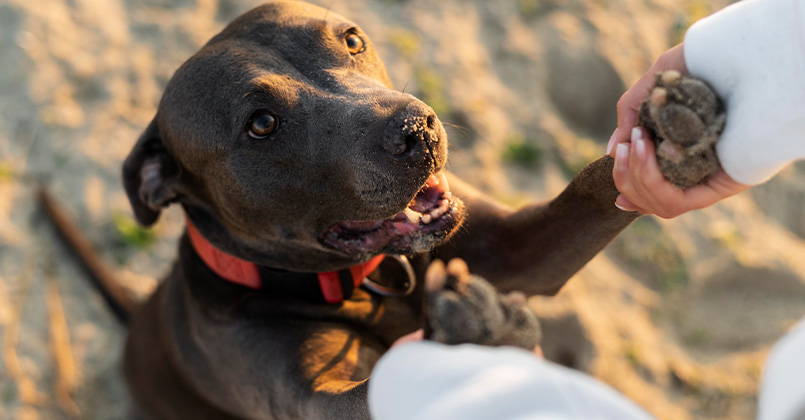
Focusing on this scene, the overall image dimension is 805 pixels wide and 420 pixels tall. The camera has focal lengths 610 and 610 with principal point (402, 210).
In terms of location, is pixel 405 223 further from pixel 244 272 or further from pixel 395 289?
pixel 244 272

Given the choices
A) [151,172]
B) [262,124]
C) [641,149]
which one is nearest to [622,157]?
[641,149]

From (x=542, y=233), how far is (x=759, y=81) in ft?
3.67

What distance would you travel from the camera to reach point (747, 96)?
1542 mm

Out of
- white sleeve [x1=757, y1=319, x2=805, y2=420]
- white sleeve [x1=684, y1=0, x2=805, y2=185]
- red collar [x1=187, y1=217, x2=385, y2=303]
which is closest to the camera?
white sleeve [x1=757, y1=319, x2=805, y2=420]

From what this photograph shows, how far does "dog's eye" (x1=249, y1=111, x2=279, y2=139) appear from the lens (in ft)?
7.82

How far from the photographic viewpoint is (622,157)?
1790 mm

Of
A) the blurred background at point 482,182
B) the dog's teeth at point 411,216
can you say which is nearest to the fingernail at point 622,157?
the dog's teeth at point 411,216

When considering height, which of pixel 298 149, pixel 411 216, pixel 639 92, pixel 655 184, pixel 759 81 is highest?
pixel 759 81

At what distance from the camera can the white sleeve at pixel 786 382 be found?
Result: 3.35ft

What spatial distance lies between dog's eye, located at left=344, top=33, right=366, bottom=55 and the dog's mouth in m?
0.70

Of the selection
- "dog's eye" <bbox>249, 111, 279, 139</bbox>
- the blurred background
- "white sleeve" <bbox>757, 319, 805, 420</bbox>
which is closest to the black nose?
"dog's eye" <bbox>249, 111, 279, 139</bbox>

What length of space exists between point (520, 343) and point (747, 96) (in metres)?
0.89

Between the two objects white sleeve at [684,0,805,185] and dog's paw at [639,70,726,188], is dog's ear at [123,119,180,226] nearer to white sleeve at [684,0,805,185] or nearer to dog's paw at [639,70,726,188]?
dog's paw at [639,70,726,188]

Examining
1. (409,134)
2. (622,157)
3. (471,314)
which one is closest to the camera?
(471,314)
